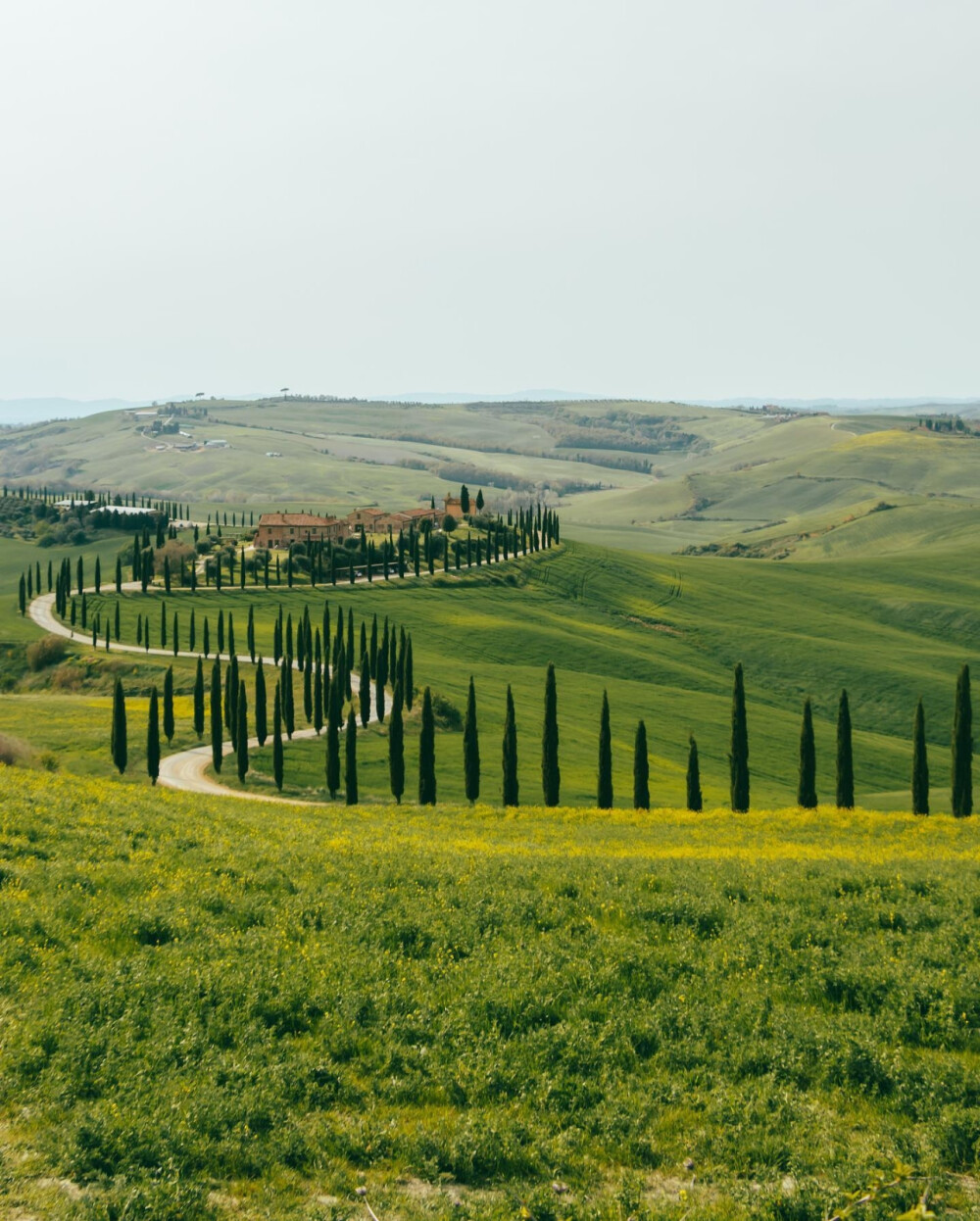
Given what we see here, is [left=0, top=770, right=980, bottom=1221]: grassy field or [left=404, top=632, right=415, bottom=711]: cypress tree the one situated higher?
[left=0, top=770, right=980, bottom=1221]: grassy field

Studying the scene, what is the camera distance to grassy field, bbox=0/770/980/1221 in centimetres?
1639

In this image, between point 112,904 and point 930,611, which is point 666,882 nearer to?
point 112,904

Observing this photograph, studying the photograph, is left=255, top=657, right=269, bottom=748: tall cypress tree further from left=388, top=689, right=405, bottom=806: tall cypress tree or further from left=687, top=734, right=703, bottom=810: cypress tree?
left=687, top=734, right=703, bottom=810: cypress tree

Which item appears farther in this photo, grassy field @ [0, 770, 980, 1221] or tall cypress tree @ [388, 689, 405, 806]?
tall cypress tree @ [388, 689, 405, 806]

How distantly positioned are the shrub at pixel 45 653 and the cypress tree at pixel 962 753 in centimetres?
9492

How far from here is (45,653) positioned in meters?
127

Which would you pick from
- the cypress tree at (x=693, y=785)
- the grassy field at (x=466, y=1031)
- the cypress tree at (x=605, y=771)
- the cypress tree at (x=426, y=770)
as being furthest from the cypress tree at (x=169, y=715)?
the grassy field at (x=466, y=1031)

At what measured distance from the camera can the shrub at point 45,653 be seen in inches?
4966

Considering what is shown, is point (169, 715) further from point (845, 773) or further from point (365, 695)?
point (845, 773)

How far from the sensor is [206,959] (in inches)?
918

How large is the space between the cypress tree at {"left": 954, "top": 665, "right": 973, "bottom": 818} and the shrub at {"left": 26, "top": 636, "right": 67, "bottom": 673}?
311 feet

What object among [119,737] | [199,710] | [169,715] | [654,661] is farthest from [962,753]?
[654,661]

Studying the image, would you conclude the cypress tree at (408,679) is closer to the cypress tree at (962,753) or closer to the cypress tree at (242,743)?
the cypress tree at (242,743)

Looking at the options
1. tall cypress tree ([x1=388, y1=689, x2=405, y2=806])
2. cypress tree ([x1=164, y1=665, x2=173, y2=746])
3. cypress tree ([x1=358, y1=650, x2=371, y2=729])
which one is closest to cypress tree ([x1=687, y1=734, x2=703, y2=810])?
tall cypress tree ([x1=388, y1=689, x2=405, y2=806])
